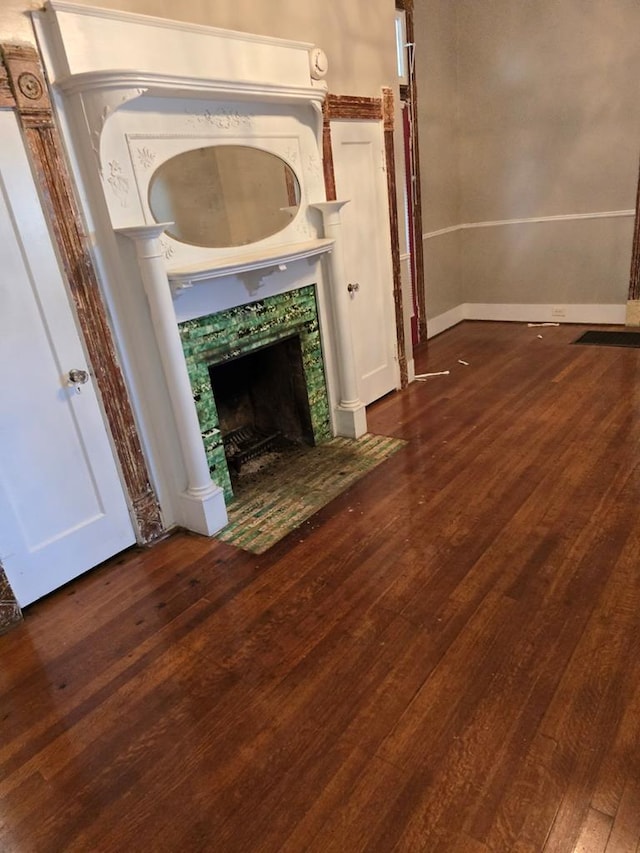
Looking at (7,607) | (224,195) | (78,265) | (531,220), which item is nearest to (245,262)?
(224,195)

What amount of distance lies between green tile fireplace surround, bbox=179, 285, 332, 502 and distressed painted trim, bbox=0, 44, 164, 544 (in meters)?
0.36

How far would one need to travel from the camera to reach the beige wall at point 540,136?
195 inches

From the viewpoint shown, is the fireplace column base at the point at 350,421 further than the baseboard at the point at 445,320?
No

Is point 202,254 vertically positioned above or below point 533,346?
above

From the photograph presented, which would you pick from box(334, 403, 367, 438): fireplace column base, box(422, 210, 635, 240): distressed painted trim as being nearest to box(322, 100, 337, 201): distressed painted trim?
box(334, 403, 367, 438): fireplace column base

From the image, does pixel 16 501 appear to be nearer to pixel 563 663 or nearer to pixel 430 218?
pixel 563 663

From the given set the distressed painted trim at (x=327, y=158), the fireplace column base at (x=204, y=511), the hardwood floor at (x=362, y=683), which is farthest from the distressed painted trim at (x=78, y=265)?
the distressed painted trim at (x=327, y=158)

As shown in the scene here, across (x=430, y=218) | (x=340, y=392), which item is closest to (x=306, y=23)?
(x=340, y=392)

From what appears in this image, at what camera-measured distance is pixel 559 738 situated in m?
1.61

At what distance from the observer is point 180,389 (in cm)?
261

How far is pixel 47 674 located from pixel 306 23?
3.46 m

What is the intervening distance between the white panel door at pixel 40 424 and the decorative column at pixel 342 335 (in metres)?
1.59

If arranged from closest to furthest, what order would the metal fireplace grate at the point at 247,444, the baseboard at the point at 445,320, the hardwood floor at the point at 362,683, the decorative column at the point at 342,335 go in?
1. the hardwood floor at the point at 362,683
2. the decorative column at the point at 342,335
3. the metal fireplace grate at the point at 247,444
4. the baseboard at the point at 445,320

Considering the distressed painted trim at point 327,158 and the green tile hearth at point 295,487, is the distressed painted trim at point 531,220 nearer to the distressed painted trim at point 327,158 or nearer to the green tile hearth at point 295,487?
the distressed painted trim at point 327,158
